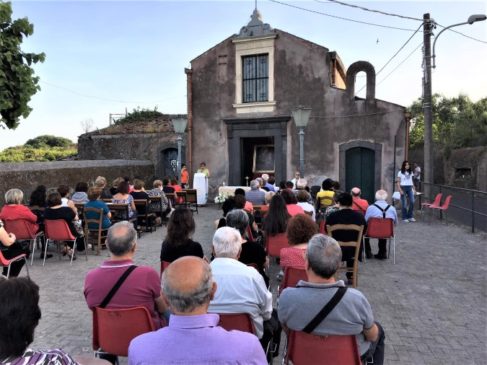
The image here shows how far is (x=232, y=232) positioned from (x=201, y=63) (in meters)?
14.4

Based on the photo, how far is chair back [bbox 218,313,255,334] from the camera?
2.82 m

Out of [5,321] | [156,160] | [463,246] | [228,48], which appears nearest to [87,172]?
[156,160]

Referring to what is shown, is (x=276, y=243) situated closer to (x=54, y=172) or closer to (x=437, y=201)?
(x=437, y=201)

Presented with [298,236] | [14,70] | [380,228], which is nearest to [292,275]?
[298,236]

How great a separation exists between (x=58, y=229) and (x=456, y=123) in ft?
93.6

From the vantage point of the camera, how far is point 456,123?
28.6 m

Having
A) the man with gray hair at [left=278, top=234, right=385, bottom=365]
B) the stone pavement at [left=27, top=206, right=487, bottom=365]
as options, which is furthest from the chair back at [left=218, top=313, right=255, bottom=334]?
the stone pavement at [left=27, top=206, right=487, bottom=365]

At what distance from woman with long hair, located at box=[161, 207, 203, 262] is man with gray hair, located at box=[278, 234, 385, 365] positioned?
154 centimetres

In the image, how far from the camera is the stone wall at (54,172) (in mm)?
10742

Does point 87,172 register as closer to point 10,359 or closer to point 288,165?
point 288,165

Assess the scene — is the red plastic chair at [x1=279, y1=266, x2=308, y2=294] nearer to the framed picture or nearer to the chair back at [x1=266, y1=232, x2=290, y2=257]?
the chair back at [x1=266, y1=232, x2=290, y2=257]

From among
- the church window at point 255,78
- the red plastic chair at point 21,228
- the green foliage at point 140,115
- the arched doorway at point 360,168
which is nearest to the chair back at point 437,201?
the arched doorway at point 360,168

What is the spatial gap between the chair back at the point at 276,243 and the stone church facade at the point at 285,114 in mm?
9555

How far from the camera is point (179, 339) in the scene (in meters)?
1.71
